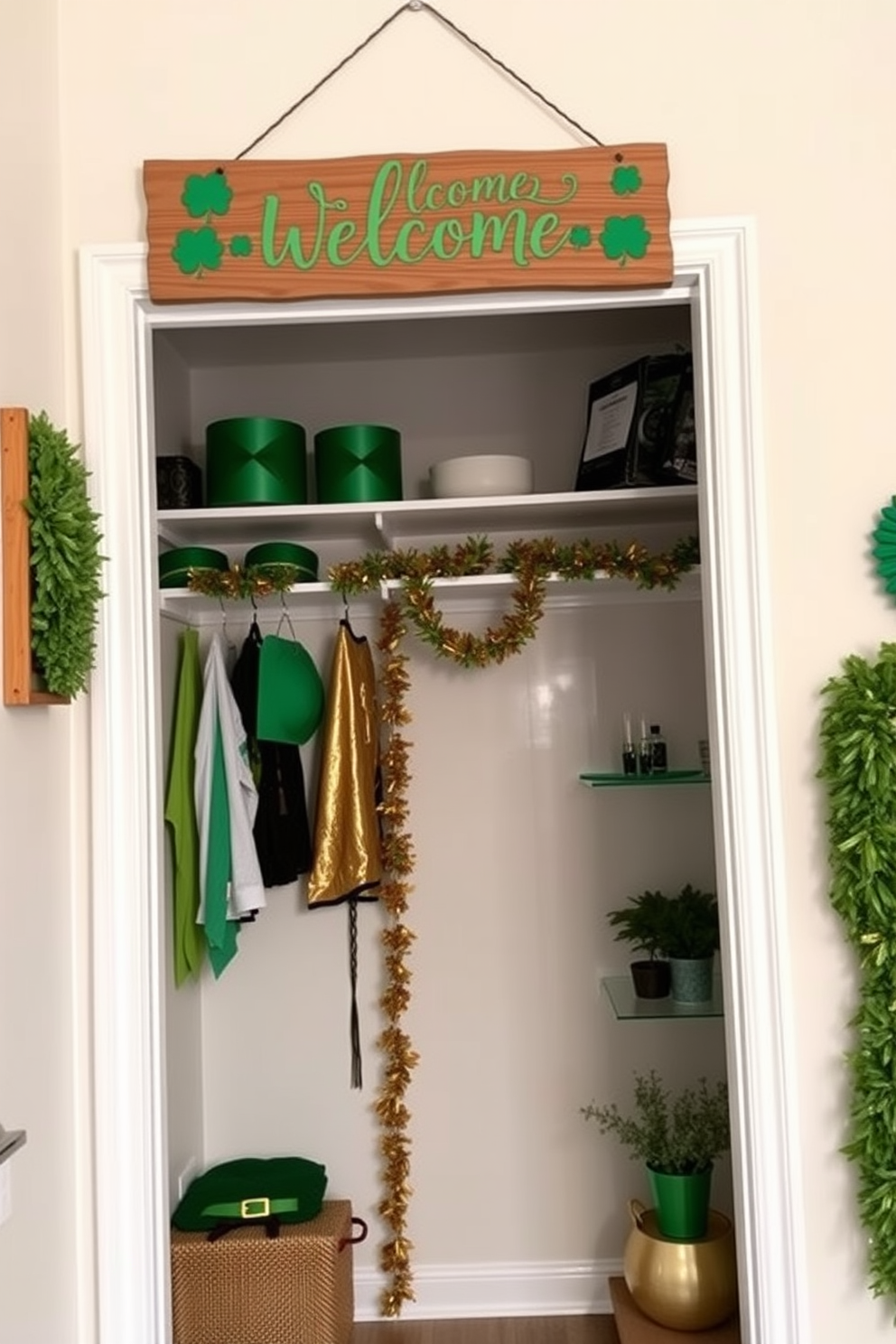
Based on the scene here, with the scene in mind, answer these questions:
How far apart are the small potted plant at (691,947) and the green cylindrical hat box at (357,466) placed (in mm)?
1235

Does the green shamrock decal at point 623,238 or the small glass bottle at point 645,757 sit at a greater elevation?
the green shamrock decal at point 623,238

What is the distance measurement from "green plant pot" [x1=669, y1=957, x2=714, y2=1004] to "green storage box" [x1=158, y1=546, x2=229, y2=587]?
1503 millimetres

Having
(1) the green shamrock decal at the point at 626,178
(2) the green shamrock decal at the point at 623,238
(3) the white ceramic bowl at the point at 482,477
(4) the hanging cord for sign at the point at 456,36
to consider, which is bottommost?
(3) the white ceramic bowl at the point at 482,477

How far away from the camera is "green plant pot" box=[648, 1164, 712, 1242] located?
2.49 meters

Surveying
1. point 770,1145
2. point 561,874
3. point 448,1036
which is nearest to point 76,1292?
point 770,1145

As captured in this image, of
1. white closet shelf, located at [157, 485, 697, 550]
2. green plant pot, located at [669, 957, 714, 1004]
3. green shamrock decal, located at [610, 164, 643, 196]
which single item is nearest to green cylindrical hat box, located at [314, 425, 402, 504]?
white closet shelf, located at [157, 485, 697, 550]

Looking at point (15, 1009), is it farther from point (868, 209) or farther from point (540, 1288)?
point (540, 1288)

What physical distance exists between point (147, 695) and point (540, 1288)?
2080 mm

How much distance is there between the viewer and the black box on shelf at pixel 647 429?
254 cm

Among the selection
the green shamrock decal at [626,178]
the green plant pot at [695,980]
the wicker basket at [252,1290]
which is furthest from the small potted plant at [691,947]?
the green shamrock decal at [626,178]

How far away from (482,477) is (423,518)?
19 centimetres

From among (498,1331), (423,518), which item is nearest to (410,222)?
(423,518)

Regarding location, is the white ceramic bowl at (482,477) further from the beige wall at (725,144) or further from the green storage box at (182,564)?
the beige wall at (725,144)

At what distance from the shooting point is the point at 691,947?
2.65 meters
